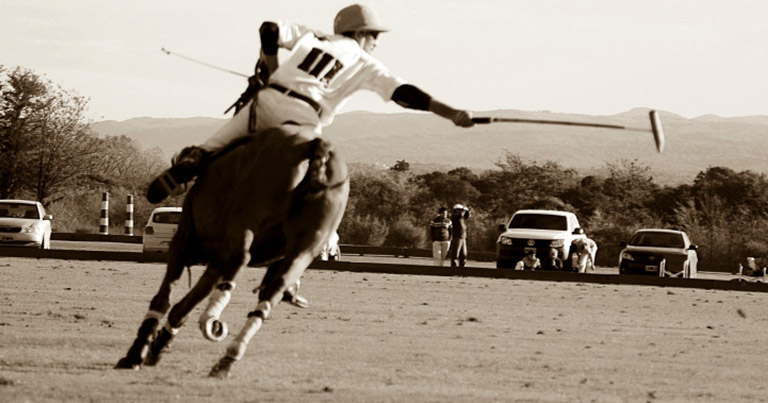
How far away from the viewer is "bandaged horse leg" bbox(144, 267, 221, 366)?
916 centimetres

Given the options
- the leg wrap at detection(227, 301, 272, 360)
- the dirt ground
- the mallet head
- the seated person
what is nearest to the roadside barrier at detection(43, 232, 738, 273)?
the seated person

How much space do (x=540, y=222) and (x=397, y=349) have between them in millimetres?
25207

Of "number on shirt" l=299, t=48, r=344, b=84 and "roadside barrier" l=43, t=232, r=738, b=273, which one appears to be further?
"roadside barrier" l=43, t=232, r=738, b=273

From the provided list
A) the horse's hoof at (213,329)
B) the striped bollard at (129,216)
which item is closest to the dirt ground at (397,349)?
the horse's hoof at (213,329)

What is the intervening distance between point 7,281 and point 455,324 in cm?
825

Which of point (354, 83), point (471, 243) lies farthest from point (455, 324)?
point (471, 243)

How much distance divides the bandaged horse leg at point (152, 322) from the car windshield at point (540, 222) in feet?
89.1

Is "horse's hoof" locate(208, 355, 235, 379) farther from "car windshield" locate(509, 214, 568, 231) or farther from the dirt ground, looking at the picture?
"car windshield" locate(509, 214, 568, 231)

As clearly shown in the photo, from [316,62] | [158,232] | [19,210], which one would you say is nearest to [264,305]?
[316,62]

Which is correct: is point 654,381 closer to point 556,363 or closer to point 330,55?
point 556,363

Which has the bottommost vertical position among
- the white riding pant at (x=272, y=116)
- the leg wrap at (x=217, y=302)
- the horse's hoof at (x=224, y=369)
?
the horse's hoof at (x=224, y=369)

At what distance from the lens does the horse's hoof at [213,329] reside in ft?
28.4

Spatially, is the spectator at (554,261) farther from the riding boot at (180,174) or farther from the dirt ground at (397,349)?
the riding boot at (180,174)

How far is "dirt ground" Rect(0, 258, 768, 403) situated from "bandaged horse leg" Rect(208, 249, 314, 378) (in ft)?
0.51
